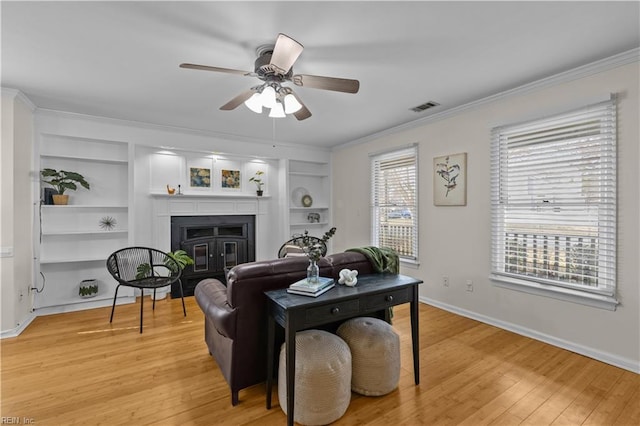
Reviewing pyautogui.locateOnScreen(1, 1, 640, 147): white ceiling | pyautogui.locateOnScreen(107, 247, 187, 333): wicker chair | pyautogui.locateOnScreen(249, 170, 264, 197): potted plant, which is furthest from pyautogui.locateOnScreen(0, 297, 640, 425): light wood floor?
pyautogui.locateOnScreen(249, 170, 264, 197): potted plant

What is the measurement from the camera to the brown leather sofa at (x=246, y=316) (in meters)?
1.94

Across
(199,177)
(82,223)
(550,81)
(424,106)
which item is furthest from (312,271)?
(82,223)

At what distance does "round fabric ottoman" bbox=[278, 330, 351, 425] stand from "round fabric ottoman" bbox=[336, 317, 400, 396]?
0.19 metres

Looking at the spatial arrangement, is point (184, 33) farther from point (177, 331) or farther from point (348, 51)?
point (177, 331)

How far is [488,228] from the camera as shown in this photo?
3338mm

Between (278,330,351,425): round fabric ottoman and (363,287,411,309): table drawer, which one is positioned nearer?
(278,330,351,425): round fabric ottoman

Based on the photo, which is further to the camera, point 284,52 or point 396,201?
point 396,201

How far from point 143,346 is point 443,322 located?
10.4 feet

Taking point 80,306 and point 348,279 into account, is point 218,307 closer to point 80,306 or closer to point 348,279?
point 348,279

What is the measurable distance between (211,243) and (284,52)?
377cm

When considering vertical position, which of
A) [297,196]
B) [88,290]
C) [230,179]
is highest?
[230,179]

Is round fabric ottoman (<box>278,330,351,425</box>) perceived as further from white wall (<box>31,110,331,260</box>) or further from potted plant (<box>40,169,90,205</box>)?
potted plant (<box>40,169,90,205</box>)

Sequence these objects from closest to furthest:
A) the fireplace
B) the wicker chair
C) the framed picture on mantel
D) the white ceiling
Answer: the white ceiling → the wicker chair → the framed picture on mantel → the fireplace

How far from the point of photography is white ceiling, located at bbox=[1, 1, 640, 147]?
1.84 meters
